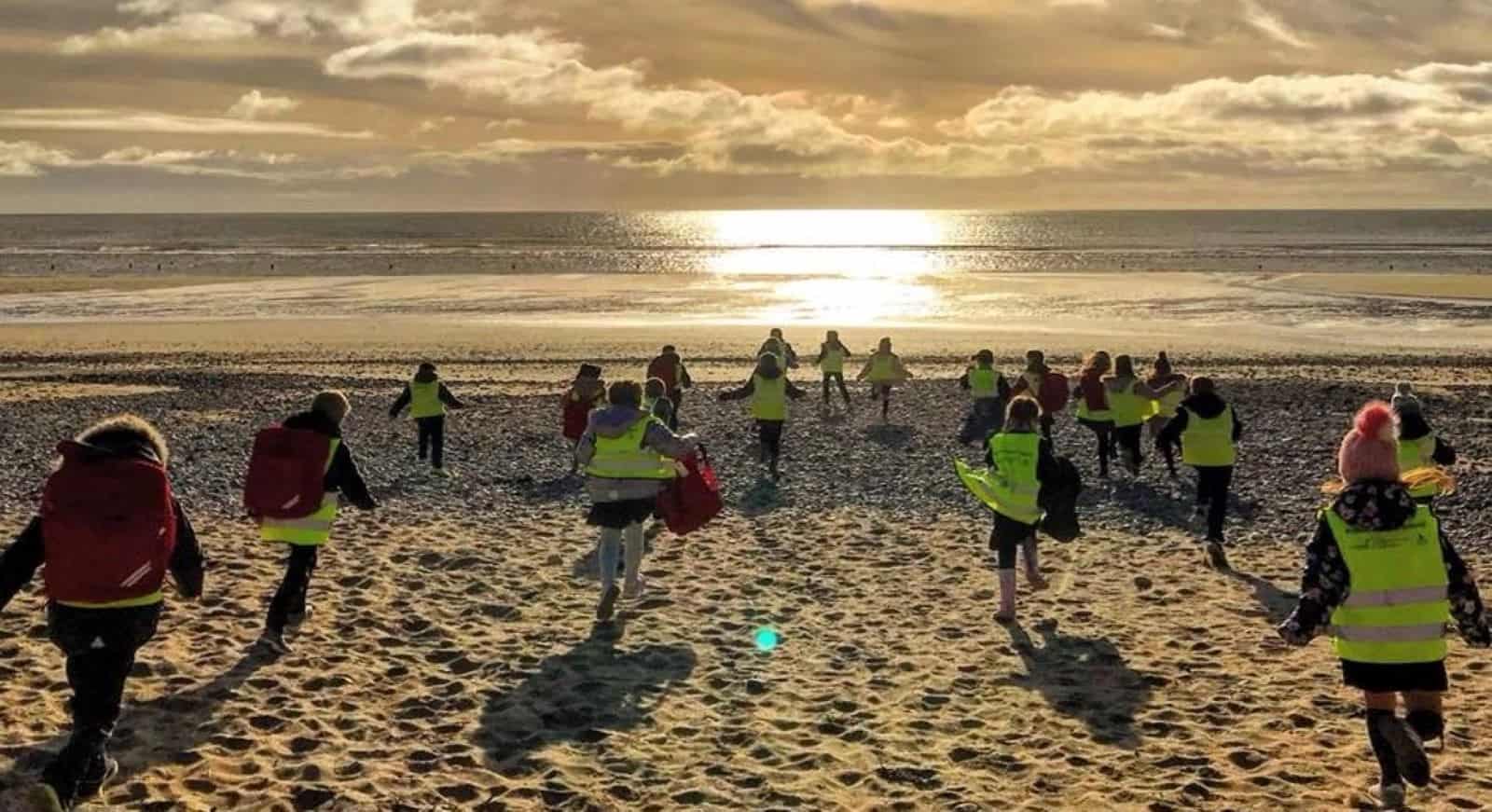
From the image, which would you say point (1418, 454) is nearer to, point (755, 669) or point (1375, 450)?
point (1375, 450)

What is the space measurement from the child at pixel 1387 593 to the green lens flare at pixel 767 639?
4249mm

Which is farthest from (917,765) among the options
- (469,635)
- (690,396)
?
(690,396)

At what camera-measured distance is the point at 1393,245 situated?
11962 cm

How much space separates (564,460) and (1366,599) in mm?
13229

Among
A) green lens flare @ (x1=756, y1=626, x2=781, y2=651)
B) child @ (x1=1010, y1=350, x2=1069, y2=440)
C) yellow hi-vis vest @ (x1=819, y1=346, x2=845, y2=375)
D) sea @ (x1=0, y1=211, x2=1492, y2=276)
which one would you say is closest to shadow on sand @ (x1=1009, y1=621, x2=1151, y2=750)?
green lens flare @ (x1=756, y1=626, x2=781, y2=651)

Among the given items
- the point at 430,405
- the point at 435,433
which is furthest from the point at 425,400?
the point at 435,433

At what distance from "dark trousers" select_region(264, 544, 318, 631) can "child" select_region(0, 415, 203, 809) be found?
106 inches

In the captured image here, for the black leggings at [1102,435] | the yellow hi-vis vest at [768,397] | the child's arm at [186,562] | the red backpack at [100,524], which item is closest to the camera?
the red backpack at [100,524]

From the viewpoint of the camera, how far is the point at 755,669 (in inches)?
347

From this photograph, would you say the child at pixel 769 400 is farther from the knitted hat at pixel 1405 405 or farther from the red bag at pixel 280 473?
the red bag at pixel 280 473

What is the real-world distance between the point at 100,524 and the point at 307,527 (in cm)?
298

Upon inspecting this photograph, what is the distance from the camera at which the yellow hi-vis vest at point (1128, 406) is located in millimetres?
15703

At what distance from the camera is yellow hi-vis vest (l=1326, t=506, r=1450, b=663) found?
582 cm

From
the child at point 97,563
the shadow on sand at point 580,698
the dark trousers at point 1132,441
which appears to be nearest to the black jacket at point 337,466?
the shadow on sand at point 580,698
